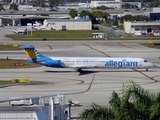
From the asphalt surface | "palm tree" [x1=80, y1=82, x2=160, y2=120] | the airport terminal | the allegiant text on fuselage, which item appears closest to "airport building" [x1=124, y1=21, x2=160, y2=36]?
the airport terminal

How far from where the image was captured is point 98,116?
2177cm

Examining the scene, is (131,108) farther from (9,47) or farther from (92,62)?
(9,47)

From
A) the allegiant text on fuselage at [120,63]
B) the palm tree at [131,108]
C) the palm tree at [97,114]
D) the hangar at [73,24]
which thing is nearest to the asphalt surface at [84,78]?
the allegiant text on fuselage at [120,63]

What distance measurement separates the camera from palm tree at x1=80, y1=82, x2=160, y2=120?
21.4 meters

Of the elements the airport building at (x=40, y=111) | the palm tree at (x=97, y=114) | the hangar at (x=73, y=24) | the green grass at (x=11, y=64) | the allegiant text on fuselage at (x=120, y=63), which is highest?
the palm tree at (x=97, y=114)

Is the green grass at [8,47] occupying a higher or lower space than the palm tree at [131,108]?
lower

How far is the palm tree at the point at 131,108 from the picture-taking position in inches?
843

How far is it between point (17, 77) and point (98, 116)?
53882mm

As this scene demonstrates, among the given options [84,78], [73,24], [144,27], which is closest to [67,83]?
[84,78]

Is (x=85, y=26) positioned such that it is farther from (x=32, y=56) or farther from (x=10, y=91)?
(x=10, y=91)

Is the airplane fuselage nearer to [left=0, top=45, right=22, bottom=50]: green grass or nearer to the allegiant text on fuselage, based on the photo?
the allegiant text on fuselage

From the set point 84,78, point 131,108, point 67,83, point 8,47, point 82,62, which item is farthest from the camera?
point 8,47

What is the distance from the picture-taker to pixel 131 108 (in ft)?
71.3

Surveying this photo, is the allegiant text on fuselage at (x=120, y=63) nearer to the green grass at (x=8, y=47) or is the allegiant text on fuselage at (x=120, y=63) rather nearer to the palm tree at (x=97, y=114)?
the green grass at (x=8, y=47)
